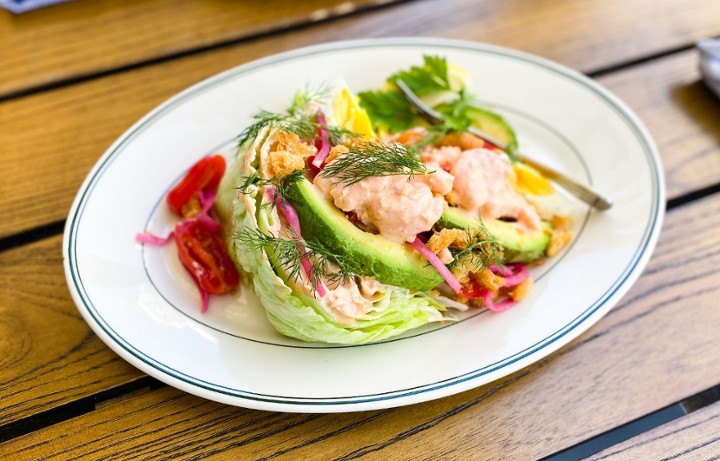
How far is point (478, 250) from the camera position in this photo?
6.38 feet

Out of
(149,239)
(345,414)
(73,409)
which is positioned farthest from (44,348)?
(345,414)

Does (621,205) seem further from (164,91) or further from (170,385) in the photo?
(164,91)

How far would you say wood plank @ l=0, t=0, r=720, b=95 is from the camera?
2.95m

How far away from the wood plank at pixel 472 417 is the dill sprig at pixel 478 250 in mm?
320

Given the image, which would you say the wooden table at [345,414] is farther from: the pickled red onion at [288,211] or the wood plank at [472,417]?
the pickled red onion at [288,211]

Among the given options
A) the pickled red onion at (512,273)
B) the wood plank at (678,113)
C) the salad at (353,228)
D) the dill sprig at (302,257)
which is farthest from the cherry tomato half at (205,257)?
the wood plank at (678,113)

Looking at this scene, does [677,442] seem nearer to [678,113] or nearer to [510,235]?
[510,235]

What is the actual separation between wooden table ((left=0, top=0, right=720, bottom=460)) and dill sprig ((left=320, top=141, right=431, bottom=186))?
619 mm

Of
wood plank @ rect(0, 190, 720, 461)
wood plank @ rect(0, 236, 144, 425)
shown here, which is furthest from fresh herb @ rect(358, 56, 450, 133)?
wood plank @ rect(0, 236, 144, 425)

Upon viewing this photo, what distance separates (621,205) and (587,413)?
74 cm

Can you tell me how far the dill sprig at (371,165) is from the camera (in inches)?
71.5

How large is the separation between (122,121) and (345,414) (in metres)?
1.53

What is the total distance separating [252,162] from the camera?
1.88 m

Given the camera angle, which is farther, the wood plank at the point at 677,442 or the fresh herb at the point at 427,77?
the fresh herb at the point at 427,77
